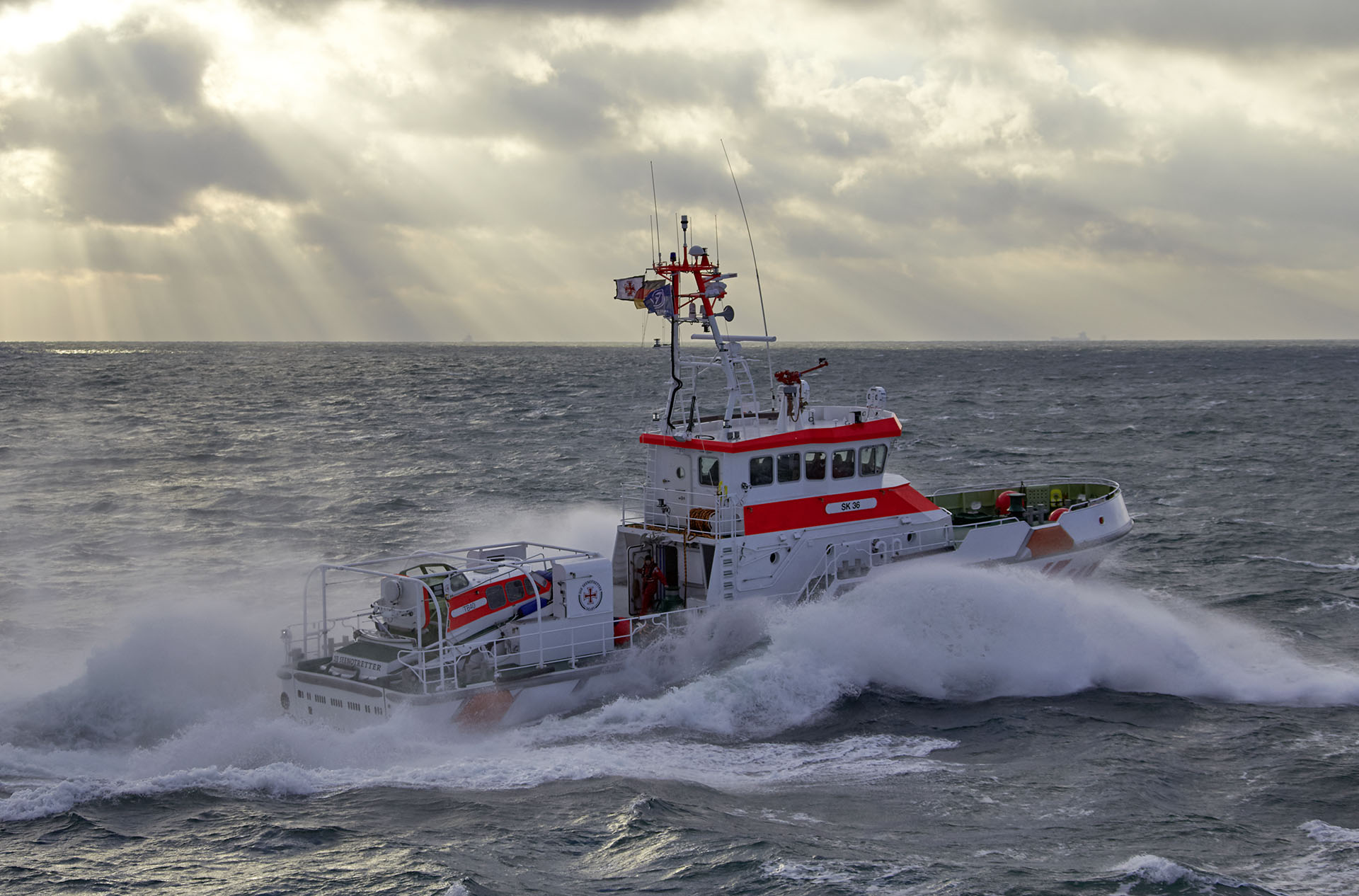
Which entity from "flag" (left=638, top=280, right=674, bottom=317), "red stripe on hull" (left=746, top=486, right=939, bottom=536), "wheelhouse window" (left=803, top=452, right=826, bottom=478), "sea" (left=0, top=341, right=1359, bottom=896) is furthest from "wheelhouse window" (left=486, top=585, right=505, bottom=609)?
"wheelhouse window" (left=803, top=452, right=826, bottom=478)

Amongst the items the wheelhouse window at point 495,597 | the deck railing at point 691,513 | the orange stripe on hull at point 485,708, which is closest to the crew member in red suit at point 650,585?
the deck railing at point 691,513

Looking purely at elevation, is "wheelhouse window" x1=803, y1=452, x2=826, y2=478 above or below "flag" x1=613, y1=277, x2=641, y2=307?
below

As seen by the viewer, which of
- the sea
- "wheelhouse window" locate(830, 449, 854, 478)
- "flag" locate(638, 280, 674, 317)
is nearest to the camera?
the sea

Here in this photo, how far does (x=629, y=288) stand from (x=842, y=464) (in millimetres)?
4187

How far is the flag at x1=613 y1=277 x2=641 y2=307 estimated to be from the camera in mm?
17281

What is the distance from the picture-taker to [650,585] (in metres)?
16.8

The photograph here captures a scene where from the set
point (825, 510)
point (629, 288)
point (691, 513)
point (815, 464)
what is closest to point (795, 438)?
point (815, 464)

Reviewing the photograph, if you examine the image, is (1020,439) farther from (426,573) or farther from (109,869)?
(109,869)

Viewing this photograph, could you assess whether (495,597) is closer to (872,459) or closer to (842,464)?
(842,464)

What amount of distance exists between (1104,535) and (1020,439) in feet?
103

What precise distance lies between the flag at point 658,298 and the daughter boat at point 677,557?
0.03 m

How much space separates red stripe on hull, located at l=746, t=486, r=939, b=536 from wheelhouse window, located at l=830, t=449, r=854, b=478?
30 cm

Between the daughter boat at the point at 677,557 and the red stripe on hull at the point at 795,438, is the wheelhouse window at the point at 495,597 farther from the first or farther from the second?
the red stripe on hull at the point at 795,438

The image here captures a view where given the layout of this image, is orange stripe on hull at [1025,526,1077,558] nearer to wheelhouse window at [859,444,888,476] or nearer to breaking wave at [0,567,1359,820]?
→ breaking wave at [0,567,1359,820]
